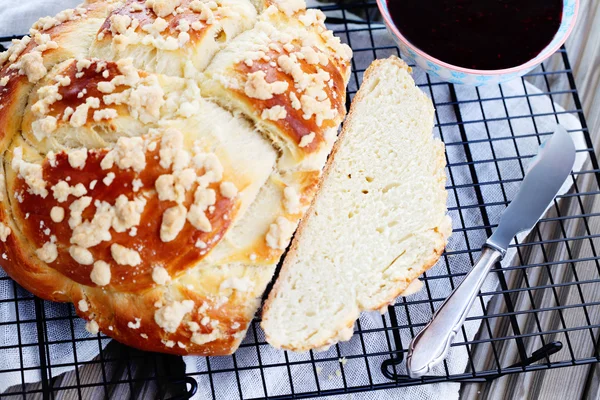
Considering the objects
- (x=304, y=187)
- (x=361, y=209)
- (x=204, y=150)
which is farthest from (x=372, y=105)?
(x=204, y=150)

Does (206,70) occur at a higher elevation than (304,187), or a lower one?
higher

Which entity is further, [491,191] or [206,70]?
[491,191]

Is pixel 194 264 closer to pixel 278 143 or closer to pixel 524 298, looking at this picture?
pixel 278 143

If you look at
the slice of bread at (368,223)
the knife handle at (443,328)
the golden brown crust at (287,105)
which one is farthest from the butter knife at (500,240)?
the golden brown crust at (287,105)

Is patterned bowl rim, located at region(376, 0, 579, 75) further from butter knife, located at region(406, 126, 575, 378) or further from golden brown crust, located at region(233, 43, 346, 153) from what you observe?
golden brown crust, located at region(233, 43, 346, 153)

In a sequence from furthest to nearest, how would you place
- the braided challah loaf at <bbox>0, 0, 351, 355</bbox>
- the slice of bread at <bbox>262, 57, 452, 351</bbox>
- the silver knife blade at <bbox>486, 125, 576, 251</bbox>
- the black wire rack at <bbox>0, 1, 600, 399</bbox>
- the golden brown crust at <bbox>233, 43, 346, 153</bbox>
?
1. the silver knife blade at <bbox>486, 125, 576, 251</bbox>
2. the black wire rack at <bbox>0, 1, 600, 399</bbox>
3. the slice of bread at <bbox>262, 57, 452, 351</bbox>
4. the golden brown crust at <bbox>233, 43, 346, 153</bbox>
5. the braided challah loaf at <bbox>0, 0, 351, 355</bbox>

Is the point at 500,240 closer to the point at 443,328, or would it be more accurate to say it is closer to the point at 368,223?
the point at 443,328

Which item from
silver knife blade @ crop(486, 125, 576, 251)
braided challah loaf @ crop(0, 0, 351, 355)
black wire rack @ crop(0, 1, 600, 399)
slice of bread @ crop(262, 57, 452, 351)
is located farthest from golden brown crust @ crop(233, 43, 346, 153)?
silver knife blade @ crop(486, 125, 576, 251)
